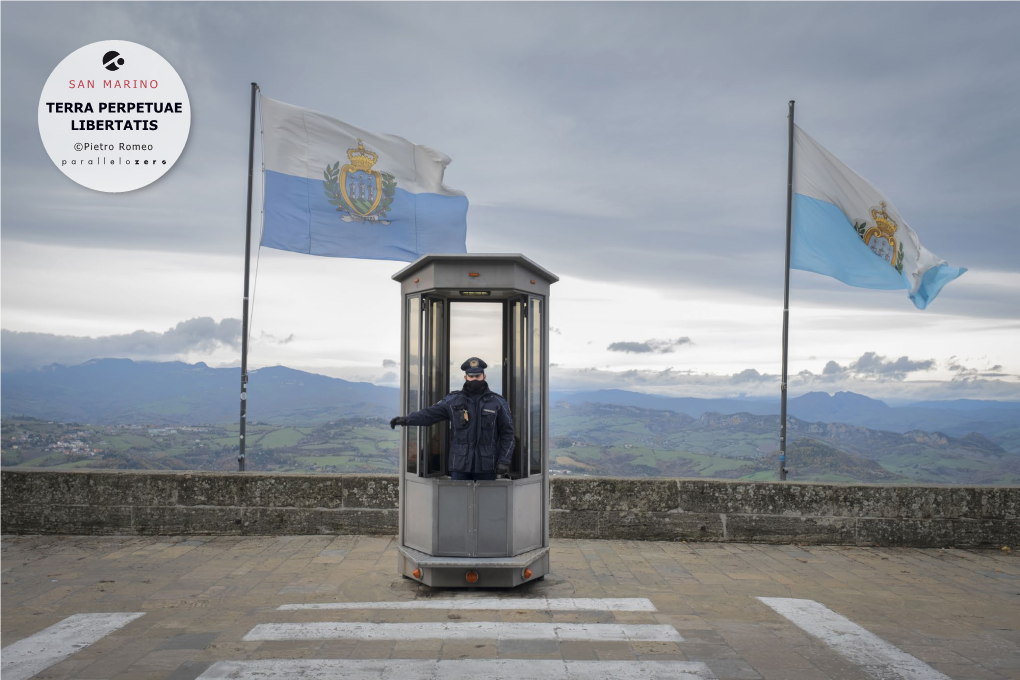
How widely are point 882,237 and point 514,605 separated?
8313mm

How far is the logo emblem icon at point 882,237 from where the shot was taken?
11352 millimetres

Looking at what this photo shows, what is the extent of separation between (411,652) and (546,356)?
2968 millimetres

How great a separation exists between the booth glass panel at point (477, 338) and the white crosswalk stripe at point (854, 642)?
3.19 meters

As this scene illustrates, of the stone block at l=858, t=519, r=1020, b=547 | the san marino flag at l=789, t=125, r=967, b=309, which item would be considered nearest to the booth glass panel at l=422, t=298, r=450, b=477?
the stone block at l=858, t=519, r=1020, b=547

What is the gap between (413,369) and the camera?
7.23 meters

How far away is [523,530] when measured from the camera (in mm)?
7109

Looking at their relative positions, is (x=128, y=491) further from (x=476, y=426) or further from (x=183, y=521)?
(x=476, y=426)

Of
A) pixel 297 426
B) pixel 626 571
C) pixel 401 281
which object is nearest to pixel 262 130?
pixel 401 281

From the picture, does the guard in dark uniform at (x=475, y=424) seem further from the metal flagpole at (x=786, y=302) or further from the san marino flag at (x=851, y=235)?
the san marino flag at (x=851, y=235)

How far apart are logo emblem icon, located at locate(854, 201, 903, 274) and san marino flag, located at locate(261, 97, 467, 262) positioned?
5960 millimetres

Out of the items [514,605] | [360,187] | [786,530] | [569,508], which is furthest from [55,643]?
[786,530]

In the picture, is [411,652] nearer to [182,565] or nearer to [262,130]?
[182,565]

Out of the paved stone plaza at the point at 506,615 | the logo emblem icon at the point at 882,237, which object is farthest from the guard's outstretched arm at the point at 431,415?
the logo emblem icon at the point at 882,237

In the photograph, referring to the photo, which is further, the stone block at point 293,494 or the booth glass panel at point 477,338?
the stone block at point 293,494
